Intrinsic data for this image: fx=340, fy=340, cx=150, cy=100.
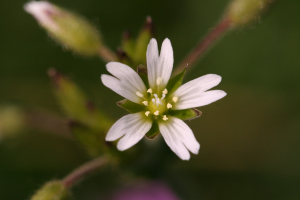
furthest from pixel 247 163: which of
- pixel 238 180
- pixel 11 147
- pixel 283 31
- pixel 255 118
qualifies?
pixel 11 147

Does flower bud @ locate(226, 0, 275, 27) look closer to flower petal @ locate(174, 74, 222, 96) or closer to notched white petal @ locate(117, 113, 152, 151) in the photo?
flower petal @ locate(174, 74, 222, 96)

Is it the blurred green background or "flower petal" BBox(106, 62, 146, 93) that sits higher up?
the blurred green background

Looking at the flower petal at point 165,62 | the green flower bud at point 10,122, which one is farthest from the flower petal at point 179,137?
the green flower bud at point 10,122

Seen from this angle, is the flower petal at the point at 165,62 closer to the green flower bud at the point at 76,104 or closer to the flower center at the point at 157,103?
the flower center at the point at 157,103

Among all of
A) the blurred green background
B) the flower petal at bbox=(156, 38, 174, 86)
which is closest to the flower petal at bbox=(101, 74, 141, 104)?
the flower petal at bbox=(156, 38, 174, 86)

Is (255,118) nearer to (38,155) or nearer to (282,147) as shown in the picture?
(282,147)

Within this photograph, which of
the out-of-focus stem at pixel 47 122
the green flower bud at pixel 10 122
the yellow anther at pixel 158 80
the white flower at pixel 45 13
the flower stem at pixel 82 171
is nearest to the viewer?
the yellow anther at pixel 158 80
